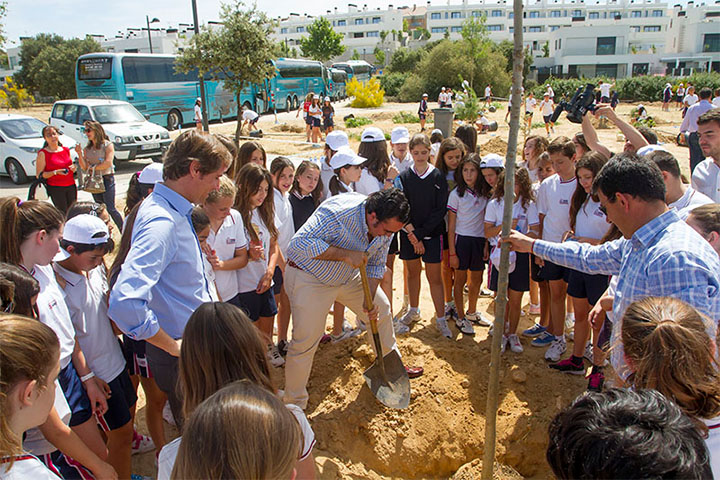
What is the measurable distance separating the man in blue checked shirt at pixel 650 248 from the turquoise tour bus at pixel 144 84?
18.0 meters

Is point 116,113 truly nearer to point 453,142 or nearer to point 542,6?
point 453,142

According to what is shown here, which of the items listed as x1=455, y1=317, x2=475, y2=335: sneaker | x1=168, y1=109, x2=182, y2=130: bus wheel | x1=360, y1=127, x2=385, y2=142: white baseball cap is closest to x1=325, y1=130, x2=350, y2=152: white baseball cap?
x1=360, y1=127, x2=385, y2=142: white baseball cap

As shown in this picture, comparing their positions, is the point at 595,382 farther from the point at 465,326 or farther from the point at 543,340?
the point at 465,326

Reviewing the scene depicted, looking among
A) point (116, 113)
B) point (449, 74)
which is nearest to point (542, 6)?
point (449, 74)

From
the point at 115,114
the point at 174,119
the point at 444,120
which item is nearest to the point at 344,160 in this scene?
the point at 444,120

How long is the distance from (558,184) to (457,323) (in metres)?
1.68

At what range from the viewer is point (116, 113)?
1498 cm

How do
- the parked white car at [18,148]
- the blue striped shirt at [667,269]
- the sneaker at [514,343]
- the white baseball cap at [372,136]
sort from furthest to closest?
the parked white car at [18,148]
the white baseball cap at [372,136]
the sneaker at [514,343]
the blue striped shirt at [667,269]

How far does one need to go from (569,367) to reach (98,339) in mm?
3638

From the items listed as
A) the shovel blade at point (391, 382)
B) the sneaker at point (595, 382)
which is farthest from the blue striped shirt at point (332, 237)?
the sneaker at point (595, 382)

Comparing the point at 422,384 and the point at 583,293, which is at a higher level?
the point at 583,293

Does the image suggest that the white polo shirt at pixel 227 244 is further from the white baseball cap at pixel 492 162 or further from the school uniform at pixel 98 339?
the white baseball cap at pixel 492 162

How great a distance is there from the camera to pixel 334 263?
353cm

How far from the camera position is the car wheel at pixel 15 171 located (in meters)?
12.5
